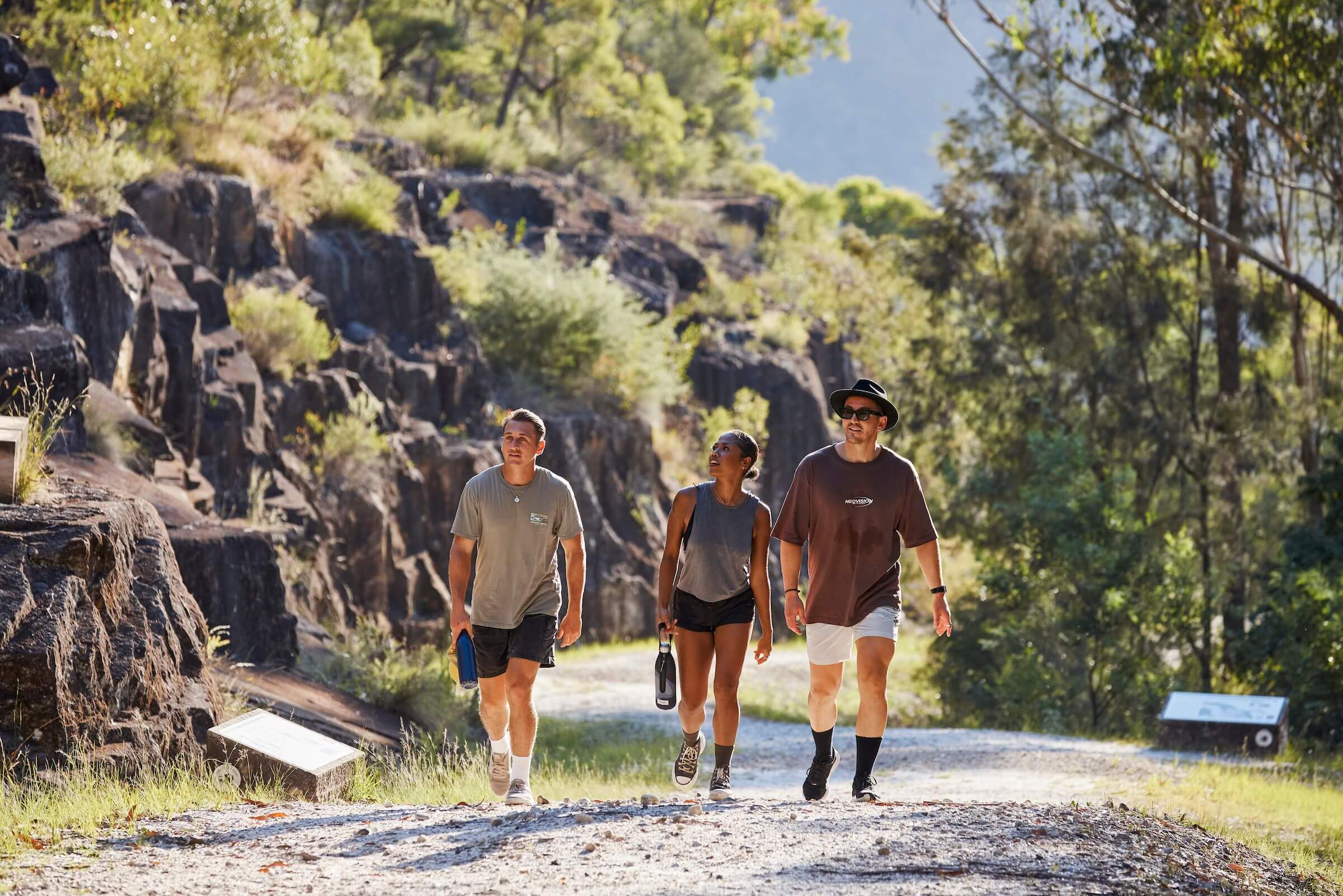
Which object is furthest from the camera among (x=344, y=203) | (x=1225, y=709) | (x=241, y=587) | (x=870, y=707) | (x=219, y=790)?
(x=344, y=203)

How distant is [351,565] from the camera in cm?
2027

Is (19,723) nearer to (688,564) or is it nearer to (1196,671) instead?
(688,564)

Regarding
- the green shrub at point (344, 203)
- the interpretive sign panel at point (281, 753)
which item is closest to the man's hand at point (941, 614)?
the interpretive sign panel at point (281, 753)

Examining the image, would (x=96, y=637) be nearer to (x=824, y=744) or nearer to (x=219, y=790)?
(x=219, y=790)

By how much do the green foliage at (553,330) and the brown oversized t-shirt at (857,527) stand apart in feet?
63.9

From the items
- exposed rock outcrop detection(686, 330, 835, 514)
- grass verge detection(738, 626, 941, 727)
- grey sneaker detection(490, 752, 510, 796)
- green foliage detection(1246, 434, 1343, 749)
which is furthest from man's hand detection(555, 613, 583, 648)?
exposed rock outcrop detection(686, 330, 835, 514)

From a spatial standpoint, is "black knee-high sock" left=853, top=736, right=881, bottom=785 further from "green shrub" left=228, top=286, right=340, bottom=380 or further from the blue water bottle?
"green shrub" left=228, top=286, right=340, bottom=380

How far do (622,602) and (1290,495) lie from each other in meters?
11.2

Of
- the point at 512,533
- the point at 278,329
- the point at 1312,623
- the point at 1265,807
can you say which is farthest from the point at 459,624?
the point at 1312,623

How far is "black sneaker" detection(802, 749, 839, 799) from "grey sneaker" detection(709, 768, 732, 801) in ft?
1.31

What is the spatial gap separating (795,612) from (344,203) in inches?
748

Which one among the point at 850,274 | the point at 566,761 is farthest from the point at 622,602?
the point at 850,274

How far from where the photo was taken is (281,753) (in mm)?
8469

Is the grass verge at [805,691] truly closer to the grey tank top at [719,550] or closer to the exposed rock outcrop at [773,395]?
the exposed rock outcrop at [773,395]
